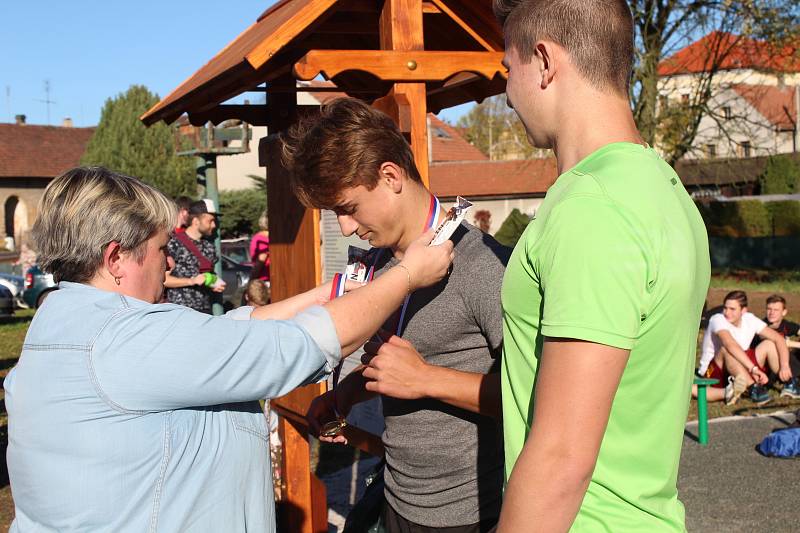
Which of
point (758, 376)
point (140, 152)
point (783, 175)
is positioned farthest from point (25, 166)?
point (758, 376)

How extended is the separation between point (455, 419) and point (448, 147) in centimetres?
5027

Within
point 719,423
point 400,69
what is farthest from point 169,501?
point 719,423

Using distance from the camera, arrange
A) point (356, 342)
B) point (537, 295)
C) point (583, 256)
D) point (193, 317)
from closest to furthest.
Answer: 1. point (583, 256)
2. point (537, 295)
3. point (193, 317)
4. point (356, 342)

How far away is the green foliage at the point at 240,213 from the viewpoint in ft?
145

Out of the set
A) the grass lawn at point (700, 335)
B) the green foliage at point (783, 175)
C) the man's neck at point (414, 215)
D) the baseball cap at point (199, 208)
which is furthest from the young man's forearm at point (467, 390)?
the green foliage at point (783, 175)

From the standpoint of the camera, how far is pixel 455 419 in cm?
257

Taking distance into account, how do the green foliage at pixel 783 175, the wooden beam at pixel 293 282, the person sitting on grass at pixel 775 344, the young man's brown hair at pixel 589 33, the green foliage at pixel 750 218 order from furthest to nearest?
the green foliage at pixel 783 175, the green foliage at pixel 750 218, the person sitting on grass at pixel 775 344, the wooden beam at pixel 293 282, the young man's brown hair at pixel 589 33

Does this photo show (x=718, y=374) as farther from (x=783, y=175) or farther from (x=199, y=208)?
(x=783, y=175)

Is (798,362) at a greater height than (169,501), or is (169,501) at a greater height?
(169,501)

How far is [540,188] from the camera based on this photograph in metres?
42.1

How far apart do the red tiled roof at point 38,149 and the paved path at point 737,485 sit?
53.0 meters

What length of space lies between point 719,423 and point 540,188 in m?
34.5

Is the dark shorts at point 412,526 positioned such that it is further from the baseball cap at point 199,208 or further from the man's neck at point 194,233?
the man's neck at point 194,233

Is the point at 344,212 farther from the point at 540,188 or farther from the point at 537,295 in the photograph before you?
the point at 540,188
